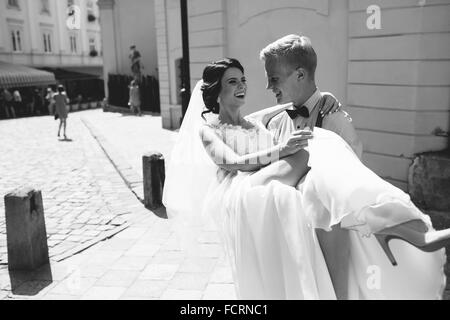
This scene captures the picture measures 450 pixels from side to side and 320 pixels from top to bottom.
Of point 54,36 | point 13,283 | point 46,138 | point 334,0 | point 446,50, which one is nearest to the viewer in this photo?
point 13,283

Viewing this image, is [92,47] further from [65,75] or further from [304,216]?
[304,216]

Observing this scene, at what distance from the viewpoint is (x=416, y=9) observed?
19.1 ft

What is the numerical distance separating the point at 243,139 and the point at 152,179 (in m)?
4.03

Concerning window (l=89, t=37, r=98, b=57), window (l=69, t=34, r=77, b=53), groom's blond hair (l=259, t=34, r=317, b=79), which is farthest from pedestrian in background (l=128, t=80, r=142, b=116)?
window (l=89, t=37, r=98, b=57)

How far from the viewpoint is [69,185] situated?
854 centimetres

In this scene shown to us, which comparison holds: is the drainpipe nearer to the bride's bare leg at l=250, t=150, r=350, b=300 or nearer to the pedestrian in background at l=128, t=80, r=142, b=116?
the bride's bare leg at l=250, t=150, r=350, b=300

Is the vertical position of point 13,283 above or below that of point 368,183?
below

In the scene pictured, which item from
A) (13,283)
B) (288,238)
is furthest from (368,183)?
(13,283)

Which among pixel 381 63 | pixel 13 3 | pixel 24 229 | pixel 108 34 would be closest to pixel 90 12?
pixel 13 3

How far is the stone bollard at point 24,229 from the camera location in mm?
4422

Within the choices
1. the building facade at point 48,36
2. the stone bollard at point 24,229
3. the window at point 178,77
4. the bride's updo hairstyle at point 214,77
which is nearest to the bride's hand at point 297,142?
the bride's updo hairstyle at point 214,77

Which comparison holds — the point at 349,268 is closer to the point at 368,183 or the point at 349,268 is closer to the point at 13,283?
the point at 368,183

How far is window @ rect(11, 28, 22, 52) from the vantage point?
32094 millimetres
